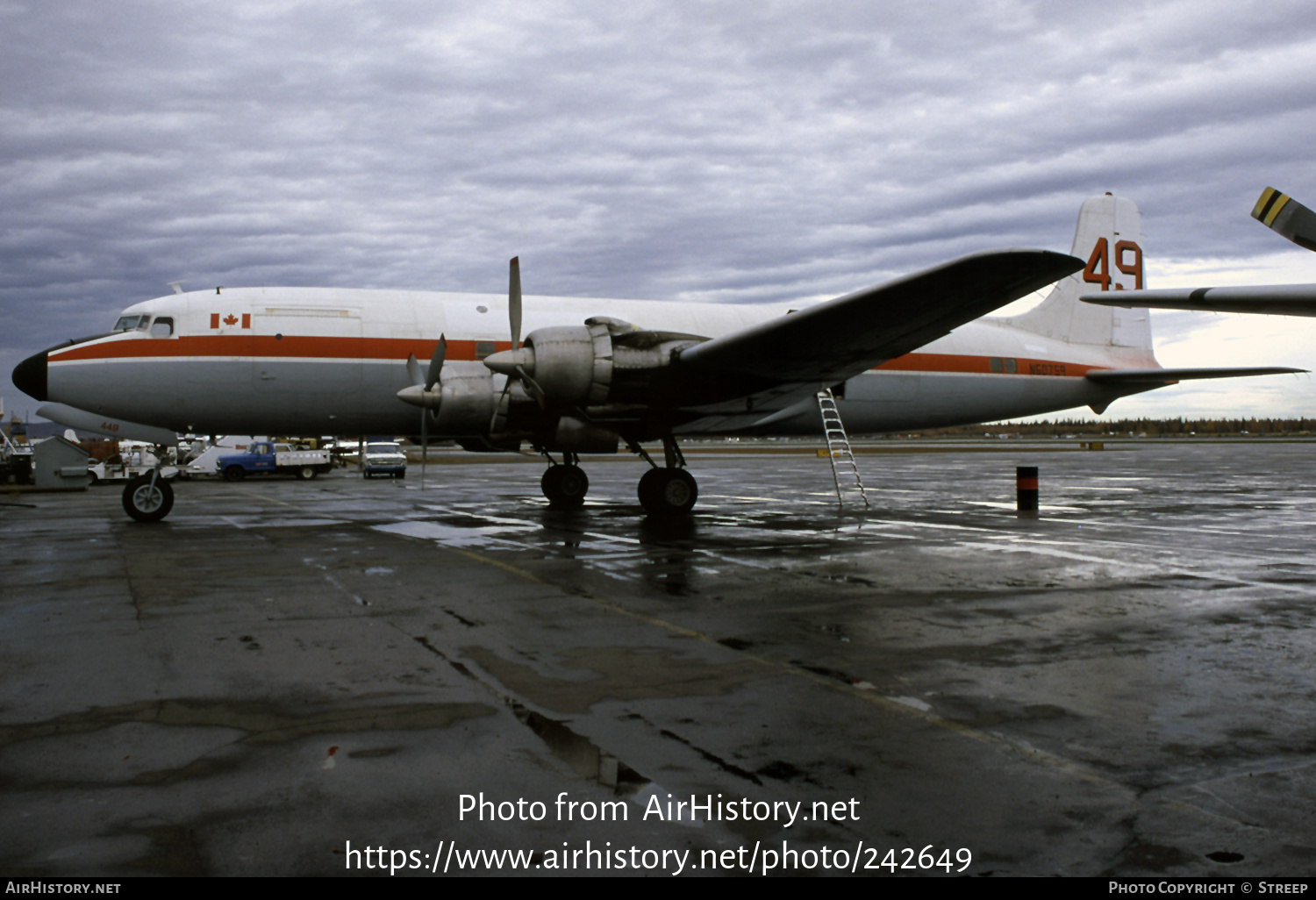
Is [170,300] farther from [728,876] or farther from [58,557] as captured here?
[728,876]

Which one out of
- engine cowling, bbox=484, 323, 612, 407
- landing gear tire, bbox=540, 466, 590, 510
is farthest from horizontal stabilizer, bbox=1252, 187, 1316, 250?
landing gear tire, bbox=540, 466, 590, 510

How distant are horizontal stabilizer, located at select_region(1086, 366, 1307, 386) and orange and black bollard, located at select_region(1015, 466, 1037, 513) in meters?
6.18

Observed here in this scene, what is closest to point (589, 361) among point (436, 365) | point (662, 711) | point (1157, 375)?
point (436, 365)

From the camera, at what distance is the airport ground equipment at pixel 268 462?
38438 millimetres

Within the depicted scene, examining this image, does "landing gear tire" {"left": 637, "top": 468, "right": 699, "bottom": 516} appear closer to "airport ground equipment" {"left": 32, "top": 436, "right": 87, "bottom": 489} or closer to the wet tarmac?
the wet tarmac

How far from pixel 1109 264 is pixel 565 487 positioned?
14948mm

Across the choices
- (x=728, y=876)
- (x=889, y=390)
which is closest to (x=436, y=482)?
(x=889, y=390)

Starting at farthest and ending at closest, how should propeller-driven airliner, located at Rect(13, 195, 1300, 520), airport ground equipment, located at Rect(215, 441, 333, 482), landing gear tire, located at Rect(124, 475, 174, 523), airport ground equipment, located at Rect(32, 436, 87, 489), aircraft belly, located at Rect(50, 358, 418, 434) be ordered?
airport ground equipment, located at Rect(215, 441, 333, 482), airport ground equipment, located at Rect(32, 436, 87, 489), landing gear tire, located at Rect(124, 475, 174, 523), aircraft belly, located at Rect(50, 358, 418, 434), propeller-driven airliner, located at Rect(13, 195, 1300, 520)

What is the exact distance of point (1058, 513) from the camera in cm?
1633

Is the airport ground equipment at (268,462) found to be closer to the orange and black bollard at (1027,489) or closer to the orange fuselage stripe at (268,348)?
the orange fuselage stripe at (268,348)

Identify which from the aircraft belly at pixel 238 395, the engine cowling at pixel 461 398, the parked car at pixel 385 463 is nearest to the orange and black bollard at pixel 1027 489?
the engine cowling at pixel 461 398

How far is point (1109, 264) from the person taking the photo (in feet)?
71.6

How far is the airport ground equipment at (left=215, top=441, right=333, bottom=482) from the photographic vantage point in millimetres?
38438
